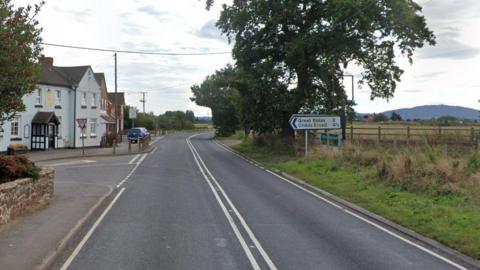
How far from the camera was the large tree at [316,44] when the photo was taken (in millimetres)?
37719

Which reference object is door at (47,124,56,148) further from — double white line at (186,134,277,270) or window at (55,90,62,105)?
double white line at (186,134,277,270)

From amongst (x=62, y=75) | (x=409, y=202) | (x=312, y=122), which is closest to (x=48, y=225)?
(x=409, y=202)

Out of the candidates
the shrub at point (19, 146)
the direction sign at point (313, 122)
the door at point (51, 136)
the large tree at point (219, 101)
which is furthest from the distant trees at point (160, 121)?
the direction sign at point (313, 122)

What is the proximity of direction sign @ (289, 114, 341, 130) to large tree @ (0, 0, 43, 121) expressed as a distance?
2138 centimetres

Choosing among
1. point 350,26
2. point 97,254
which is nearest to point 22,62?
point 97,254

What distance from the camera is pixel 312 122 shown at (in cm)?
3412

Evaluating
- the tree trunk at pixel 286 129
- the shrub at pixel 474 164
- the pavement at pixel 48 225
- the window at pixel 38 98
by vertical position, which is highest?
the window at pixel 38 98

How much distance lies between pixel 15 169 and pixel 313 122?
899 inches

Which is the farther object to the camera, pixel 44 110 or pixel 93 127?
pixel 93 127

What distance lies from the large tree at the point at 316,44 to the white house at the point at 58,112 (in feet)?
48.6

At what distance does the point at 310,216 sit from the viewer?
14.3 meters

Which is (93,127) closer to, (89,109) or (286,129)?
(89,109)

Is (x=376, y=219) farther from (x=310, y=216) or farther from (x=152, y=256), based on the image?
(x=152, y=256)

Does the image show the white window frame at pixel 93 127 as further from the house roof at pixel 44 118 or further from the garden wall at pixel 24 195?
the garden wall at pixel 24 195
